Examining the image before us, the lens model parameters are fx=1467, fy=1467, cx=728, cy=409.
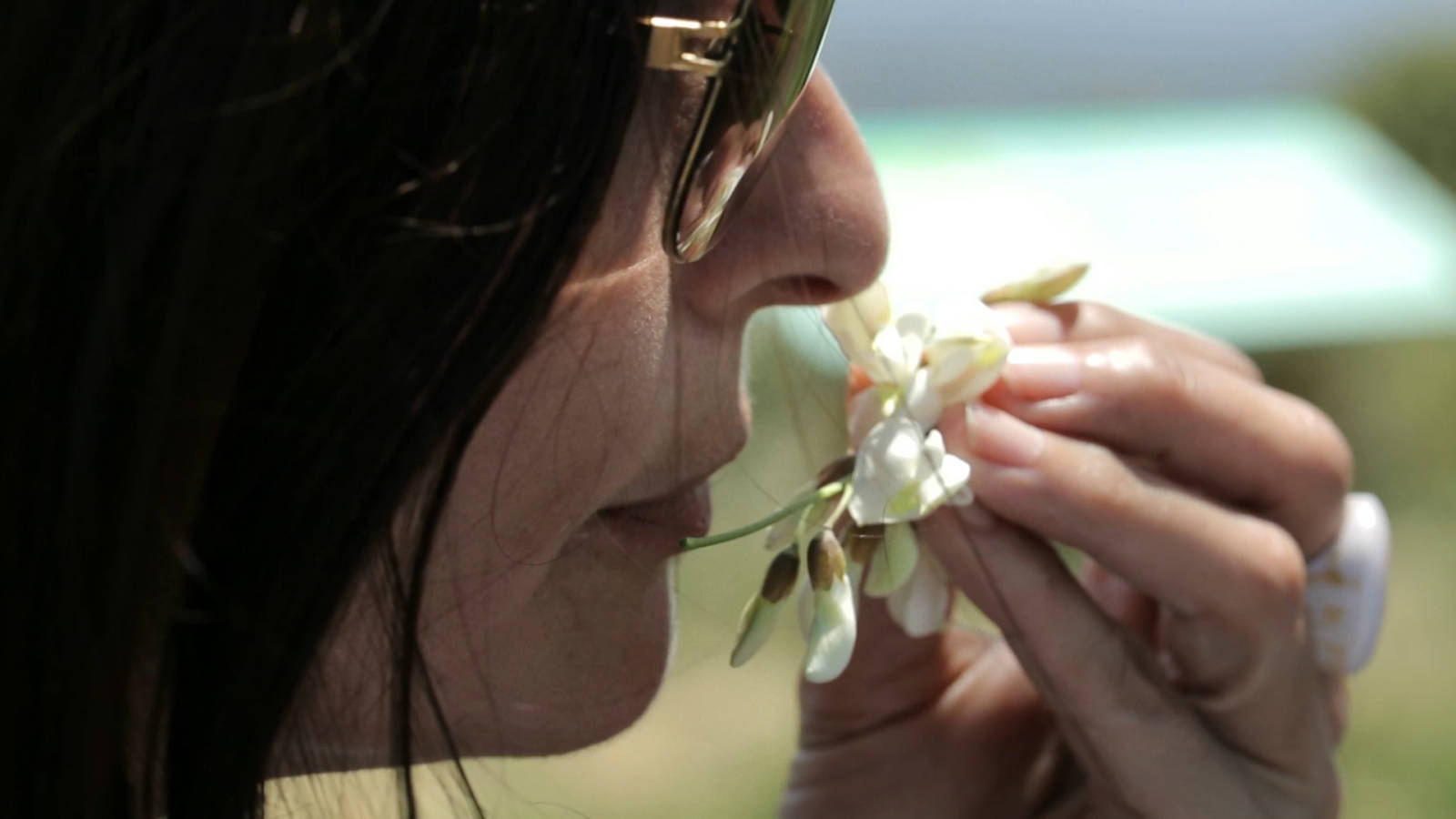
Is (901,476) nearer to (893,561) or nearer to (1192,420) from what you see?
(893,561)

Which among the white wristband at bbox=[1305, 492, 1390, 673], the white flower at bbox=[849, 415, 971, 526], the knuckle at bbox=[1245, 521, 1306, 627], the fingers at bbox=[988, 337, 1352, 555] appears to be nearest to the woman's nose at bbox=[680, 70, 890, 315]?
the white flower at bbox=[849, 415, 971, 526]

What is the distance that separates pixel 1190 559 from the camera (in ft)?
3.40

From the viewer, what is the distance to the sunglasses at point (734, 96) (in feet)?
2.19

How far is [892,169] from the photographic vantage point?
3.93 m

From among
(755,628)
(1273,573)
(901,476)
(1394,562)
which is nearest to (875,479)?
(901,476)

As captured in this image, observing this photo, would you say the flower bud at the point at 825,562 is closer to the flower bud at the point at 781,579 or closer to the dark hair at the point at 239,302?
the flower bud at the point at 781,579

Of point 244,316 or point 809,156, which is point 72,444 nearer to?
point 244,316

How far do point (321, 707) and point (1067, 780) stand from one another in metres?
0.73

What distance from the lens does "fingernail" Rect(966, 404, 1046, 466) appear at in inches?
38.0

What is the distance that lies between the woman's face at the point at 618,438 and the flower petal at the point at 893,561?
123 mm

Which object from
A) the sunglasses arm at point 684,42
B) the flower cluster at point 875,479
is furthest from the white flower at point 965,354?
the sunglasses arm at point 684,42

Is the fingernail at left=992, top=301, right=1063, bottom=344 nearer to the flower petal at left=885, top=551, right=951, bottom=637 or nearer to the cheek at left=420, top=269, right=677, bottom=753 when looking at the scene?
the flower petal at left=885, top=551, right=951, bottom=637

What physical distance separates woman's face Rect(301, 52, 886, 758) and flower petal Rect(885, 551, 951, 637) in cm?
19

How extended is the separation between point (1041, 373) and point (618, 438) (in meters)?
0.37
